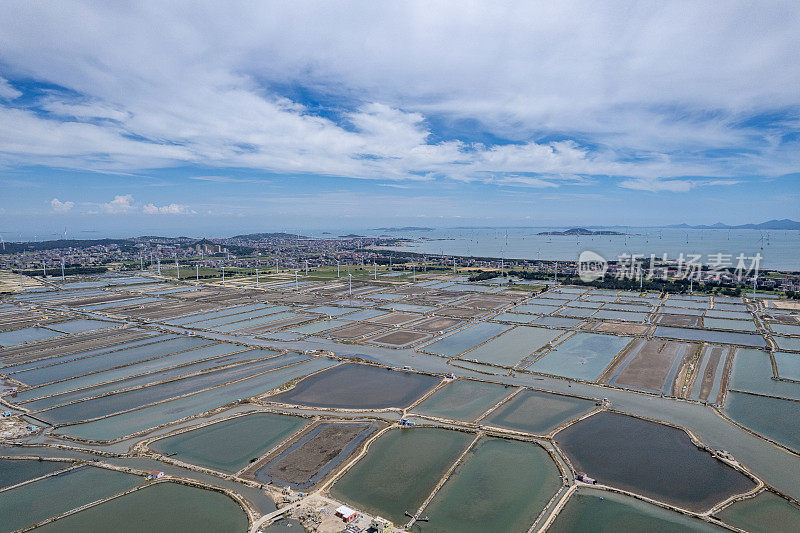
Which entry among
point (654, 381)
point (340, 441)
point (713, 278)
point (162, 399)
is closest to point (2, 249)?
point (162, 399)

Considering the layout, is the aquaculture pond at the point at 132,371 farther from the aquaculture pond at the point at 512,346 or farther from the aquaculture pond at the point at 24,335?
the aquaculture pond at the point at 512,346

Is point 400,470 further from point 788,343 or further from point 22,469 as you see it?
point 788,343

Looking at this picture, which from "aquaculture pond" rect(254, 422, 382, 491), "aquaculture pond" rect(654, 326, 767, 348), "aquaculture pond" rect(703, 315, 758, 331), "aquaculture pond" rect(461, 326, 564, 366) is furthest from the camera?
"aquaculture pond" rect(703, 315, 758, 331)

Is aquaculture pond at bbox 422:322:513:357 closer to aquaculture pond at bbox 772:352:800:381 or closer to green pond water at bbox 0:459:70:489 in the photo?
aquaculture pond at bbox 772:352:800:381

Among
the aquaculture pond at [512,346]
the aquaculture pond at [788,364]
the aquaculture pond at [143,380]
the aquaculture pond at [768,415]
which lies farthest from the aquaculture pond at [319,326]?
the aquaculture pond at [788,364]

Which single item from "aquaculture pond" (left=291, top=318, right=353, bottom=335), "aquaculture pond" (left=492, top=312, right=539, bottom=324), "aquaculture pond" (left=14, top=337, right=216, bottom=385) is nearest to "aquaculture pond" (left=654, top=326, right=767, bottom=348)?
"aquaculture pond" (left=492, top=312, right=539, bottom=324)

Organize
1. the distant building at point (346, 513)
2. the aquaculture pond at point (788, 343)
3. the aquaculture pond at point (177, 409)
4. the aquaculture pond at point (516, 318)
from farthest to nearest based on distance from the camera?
the aquaculture pond at point (516, 318), the aquaculture pond at point (788, 343), the aquaculture pond at point (177, 409), the distant building at point (346, 513)

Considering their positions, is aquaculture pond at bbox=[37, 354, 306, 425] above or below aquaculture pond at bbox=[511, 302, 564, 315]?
below

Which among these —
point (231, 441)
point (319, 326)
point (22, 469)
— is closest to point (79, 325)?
point (319, 326)
